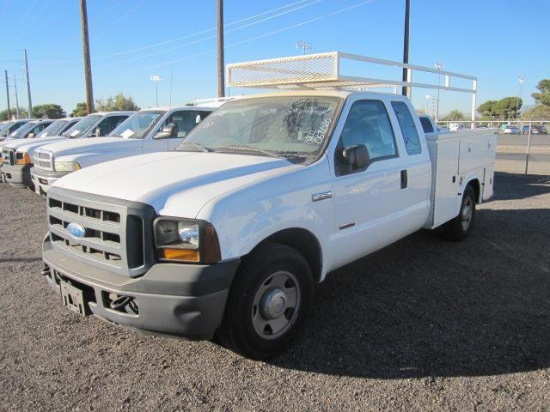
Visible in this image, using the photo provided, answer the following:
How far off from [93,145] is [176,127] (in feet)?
5.10

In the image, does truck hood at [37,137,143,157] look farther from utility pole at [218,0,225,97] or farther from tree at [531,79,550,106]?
tree at [531,79,550,106]

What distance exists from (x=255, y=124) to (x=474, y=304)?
101 inches

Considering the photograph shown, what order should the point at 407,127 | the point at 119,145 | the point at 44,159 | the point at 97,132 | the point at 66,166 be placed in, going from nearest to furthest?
the point at 407,127
the point at 66,166
the point at 44,159
the point at 119,145
the point at 97,132

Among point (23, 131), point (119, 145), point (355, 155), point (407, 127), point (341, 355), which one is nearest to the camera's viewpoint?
point (341, 355)

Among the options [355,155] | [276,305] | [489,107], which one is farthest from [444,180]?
[489,107]

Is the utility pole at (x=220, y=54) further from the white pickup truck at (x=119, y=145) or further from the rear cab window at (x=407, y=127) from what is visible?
the rear cab window at (x=407, y=127)

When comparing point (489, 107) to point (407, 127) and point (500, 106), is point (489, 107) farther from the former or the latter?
point (407, 127)

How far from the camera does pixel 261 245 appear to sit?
3213mm

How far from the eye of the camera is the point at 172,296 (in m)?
2.81

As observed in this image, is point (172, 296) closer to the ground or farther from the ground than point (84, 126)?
closer to the ground

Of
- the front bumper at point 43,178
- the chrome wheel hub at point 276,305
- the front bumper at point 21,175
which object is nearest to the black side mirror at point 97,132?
the front bumper at point 21,175

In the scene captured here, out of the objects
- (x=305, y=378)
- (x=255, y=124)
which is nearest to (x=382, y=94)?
(x=255, y=124)

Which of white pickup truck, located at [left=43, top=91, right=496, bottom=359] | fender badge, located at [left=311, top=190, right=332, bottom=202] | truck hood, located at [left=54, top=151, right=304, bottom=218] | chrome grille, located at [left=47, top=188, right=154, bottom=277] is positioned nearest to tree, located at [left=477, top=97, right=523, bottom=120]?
white pickup truck, located at [left=43, top=91, right=496, bottom=359]

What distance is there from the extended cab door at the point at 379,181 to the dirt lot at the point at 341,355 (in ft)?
2.09
